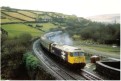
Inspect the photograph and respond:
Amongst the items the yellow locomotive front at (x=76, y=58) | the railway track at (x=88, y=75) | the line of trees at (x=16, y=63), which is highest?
the yellow locomotive front at (x=76, y=58)

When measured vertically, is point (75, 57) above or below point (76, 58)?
above

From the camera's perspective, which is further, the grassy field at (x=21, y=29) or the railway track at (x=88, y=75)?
the grassy field at (x=21, y=29)

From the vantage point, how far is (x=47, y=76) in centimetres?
3145

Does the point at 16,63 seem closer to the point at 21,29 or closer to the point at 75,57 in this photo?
the point at 75,57

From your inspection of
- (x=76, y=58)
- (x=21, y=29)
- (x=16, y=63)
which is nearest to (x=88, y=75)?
(x=76, y=58)

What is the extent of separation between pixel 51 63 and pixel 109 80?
1547 centimetres

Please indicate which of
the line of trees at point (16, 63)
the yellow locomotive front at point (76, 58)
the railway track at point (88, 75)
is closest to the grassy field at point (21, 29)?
the line of trees at point (16, 63)

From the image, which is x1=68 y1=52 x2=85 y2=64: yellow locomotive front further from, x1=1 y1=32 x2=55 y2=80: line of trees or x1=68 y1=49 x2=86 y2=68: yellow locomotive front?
x1=1 y1=32 x2=55 y2=80: line of trees

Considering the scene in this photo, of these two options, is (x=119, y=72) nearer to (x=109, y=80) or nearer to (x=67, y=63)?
(x=109, y=80)

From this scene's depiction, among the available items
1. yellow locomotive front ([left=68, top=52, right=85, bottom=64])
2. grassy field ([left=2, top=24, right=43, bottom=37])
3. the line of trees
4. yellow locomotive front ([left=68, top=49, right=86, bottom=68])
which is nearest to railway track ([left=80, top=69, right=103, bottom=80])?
yellow locomotive front ([left=68, top=49, right=86, bottom=68])

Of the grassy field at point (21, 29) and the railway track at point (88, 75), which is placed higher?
the railway track at point (88, 75)

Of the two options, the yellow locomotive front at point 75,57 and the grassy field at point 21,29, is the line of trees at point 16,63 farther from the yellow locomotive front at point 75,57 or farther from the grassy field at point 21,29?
the grassy field at point 21,29

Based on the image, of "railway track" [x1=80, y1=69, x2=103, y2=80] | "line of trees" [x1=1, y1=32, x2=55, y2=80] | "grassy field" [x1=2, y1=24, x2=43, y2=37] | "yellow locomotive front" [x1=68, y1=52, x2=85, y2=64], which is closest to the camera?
"railway track" [x1=80, y1=69, x2=103, y2=80]

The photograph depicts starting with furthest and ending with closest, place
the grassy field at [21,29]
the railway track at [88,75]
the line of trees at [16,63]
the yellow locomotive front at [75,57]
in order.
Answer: the grassy field at [21,29] < the line of trees at [16,63] < the yellow locomotive front at [75,57] < the railway track at [88,75]
